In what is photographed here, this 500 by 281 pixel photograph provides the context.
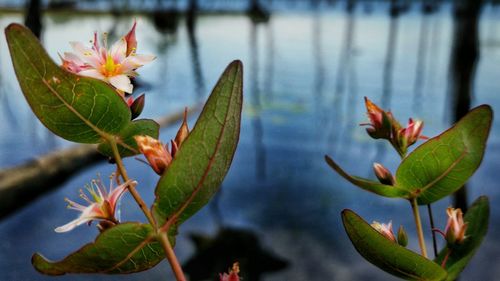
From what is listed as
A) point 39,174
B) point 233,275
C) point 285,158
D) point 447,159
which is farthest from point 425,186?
point 285,158

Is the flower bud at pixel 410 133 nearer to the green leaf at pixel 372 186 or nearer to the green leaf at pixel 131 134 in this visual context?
the green leaf at pixel 372 186

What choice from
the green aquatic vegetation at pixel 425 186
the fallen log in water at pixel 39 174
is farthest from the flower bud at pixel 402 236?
the fallen log in water at pixel 39 174

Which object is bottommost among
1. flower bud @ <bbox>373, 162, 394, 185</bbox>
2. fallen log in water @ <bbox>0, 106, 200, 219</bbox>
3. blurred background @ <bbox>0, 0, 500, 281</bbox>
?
blurred background @ <bbox>0, 0, 500, 281</bbox>

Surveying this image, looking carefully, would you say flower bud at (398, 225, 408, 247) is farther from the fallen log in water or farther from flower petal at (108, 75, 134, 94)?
the fallen log in water

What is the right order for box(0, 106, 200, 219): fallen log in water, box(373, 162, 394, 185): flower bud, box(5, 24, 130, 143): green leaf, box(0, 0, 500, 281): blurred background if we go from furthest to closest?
1. box(0, 106, 200, 219): fallen log in water
2. box(0, 0, 500, 281): blurred background
3. box(373, 162, 394, 185): flower bud
4. box(5, 24, 130, 143): green leaf

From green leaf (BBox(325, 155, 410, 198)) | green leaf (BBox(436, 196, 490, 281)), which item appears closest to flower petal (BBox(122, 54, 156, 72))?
green leaf (BBox(325, 155, 410, 198))

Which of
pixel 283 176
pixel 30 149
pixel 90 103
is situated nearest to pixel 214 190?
pixel 90 103

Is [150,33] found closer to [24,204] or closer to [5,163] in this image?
[5,163]
